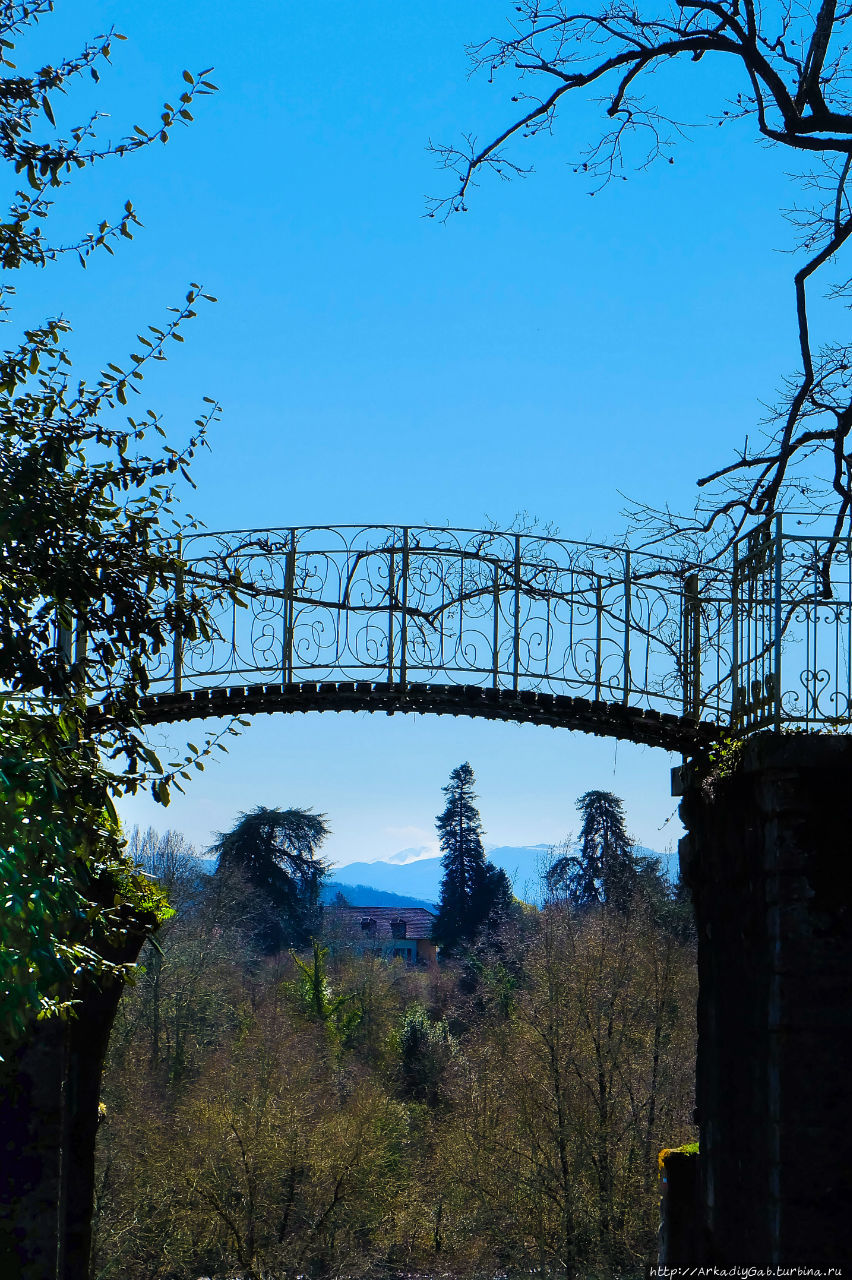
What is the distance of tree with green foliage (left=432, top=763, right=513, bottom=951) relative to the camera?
162 feet

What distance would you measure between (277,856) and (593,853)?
37.5ft

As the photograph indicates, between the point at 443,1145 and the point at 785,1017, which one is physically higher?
the point at 785,1017

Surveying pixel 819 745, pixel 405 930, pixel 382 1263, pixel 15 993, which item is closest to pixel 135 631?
pixel 15 993

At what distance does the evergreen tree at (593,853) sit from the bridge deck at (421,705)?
33897 millimetres

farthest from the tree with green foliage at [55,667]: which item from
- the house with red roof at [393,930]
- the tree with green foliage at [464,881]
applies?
the house with red roof at [393,930]

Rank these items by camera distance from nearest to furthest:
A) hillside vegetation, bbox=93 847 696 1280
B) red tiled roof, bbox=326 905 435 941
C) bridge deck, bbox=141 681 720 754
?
bridge deck, bbox=141 681 720 754, hillside vegetation, bbox=93 847 696 1280, red tiled roof, bbox=326 905 435 941

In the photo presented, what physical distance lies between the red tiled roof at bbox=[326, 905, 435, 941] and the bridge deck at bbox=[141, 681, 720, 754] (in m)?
55.5

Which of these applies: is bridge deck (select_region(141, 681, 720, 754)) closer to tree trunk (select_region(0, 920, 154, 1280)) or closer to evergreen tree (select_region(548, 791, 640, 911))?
tree trunk (select_region(0, 920, 154, 1280))

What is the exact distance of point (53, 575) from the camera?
16.9ft

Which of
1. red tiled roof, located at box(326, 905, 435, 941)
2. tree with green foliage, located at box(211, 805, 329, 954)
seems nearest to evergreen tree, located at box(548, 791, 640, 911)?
tree with green foliage, located at box(211, 805, 329, 954)

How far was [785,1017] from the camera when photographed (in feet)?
18.8

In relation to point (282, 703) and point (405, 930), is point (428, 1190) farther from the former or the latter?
point (405, 930)

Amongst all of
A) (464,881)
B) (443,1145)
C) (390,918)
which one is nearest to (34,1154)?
(443,1145)

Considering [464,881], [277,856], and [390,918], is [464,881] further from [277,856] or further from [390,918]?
[390,918]
